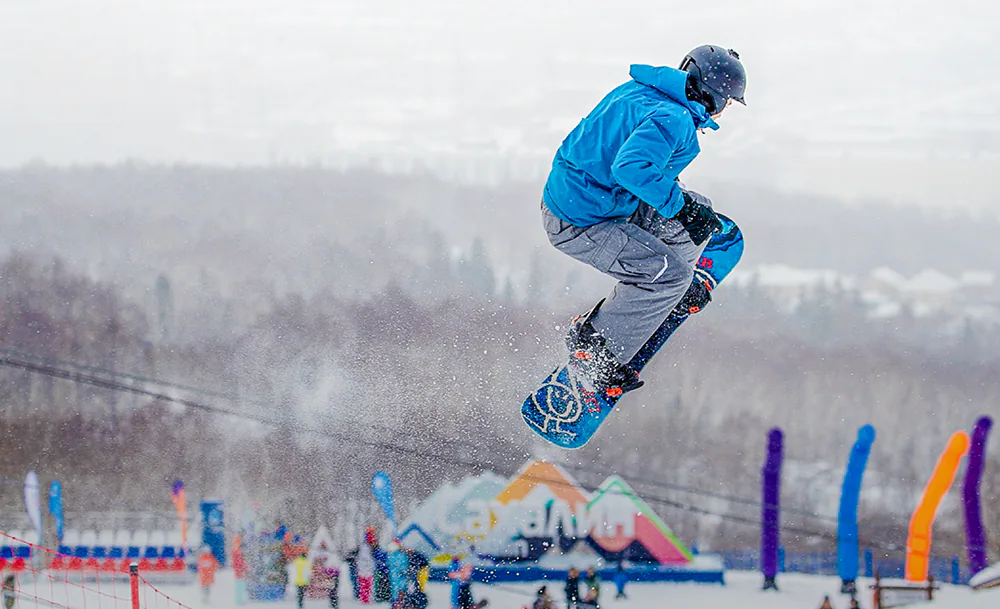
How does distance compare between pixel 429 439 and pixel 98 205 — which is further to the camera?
pixel 98 205

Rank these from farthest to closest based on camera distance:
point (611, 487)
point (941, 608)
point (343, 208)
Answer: point (343, 208)
point (611, 487)
point (941, 608)

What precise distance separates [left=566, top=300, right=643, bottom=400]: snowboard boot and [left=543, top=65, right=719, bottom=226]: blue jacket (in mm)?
534

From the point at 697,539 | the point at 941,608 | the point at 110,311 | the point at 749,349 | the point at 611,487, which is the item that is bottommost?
the point at 941,608

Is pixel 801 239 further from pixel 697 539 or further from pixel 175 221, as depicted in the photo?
pixel 175 221

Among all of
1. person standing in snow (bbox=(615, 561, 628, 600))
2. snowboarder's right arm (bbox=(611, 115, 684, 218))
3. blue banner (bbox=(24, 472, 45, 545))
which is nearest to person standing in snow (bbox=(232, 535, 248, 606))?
blue banner (bbox=(24, 472, 45, 545))

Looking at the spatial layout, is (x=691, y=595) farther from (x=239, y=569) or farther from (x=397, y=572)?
(x=239, y=569)

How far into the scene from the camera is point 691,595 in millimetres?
7664

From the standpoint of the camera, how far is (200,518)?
8.23 metres

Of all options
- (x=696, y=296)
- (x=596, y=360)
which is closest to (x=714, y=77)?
(x=696, y=296)

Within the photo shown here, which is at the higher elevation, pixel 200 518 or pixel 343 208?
pixel 343 208

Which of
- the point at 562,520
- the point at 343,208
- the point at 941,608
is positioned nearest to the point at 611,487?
the point at 562,520

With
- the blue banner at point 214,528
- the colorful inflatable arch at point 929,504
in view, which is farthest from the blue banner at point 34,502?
the colorful inflatable arch at point 929,504

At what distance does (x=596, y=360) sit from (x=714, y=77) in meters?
1.23

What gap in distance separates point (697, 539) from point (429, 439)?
2977 millimetres
